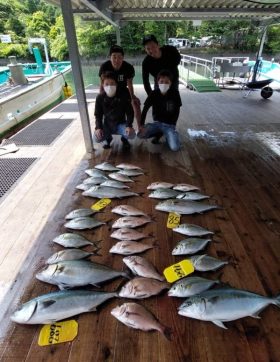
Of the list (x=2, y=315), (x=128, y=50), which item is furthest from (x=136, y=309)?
(x=128, y=50)

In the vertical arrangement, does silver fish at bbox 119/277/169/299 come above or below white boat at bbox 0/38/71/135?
above

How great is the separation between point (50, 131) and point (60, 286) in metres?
3.83

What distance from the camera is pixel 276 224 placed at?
2178 millimetres

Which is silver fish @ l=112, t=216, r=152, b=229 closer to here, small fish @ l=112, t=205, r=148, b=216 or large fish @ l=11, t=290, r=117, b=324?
small fish @ l=112, t=205, r=148, b=216

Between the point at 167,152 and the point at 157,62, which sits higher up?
the point at 157,62

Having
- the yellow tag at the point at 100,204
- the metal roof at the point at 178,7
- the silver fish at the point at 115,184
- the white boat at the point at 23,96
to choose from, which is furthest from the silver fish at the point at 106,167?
the white boat at the point at 23,96

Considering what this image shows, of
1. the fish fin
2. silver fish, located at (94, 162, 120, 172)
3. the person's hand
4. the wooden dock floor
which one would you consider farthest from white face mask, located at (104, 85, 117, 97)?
the fish fin

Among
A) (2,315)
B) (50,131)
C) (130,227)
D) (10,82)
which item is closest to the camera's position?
(2,315)

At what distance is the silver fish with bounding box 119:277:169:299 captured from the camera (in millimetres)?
1473

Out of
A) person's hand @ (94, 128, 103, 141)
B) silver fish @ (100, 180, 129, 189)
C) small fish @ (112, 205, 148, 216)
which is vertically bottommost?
silver fish @ (100, 180, 129, 189)

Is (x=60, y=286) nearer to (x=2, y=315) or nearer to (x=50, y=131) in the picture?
(x=2, y=315)

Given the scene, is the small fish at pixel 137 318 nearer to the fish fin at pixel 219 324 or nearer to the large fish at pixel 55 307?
the large fish at pixel 55 307

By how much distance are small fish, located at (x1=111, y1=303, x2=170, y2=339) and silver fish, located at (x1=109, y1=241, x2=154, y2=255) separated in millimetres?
461

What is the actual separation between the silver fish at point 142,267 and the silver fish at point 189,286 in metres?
0.12
